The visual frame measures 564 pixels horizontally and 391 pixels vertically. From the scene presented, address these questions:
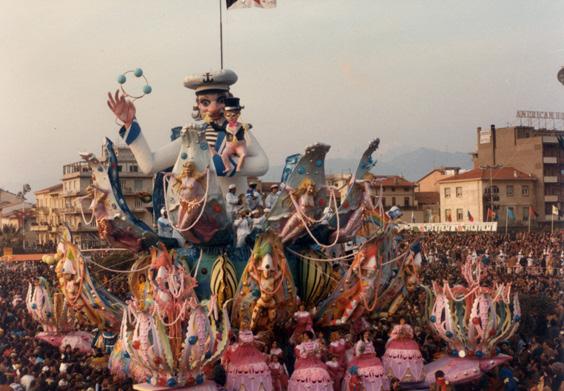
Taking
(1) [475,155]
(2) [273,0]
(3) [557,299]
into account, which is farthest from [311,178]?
(1) [475,155]

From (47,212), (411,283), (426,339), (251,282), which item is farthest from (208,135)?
(47,212)

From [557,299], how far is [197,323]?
42.2 feet

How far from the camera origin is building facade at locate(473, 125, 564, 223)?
68.7m

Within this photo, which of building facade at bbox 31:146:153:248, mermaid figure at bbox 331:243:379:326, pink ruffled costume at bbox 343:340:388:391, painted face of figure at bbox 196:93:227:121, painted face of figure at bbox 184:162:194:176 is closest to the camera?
pink ruffled costume at bbox 343:340:388:391

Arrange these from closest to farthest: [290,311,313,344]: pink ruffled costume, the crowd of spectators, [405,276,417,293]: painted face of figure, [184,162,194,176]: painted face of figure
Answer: the crowd of spectators → [184,162,194,176]: painted face of figure → [290,311,313,344]: pink ruffled costume → [405,276,417,293]: painted face of figure

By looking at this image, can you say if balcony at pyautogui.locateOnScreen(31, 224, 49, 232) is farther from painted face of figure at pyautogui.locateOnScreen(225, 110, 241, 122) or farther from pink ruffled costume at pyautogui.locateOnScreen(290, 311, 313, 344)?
pink ruffled costume at pyautogui.locateOnScreen(290, 311, 313, 344)

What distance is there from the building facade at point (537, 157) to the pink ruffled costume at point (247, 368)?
183ft

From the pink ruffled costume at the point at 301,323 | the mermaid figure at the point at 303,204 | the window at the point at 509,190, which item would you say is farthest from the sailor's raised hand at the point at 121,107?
the window at the point at 509,190

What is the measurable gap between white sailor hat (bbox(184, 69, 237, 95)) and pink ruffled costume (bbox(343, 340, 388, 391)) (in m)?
Answer: 6.18

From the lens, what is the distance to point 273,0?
19.2 meters

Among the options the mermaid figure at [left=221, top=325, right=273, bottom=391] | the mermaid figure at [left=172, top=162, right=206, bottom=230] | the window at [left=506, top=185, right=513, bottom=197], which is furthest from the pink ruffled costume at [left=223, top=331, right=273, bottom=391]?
the window at [left=506, top=185, right=513, bottom=197]

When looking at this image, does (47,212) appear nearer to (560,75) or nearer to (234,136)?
(560,75)

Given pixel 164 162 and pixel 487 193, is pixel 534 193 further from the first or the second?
pixel 164 162

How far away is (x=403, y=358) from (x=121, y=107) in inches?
272
